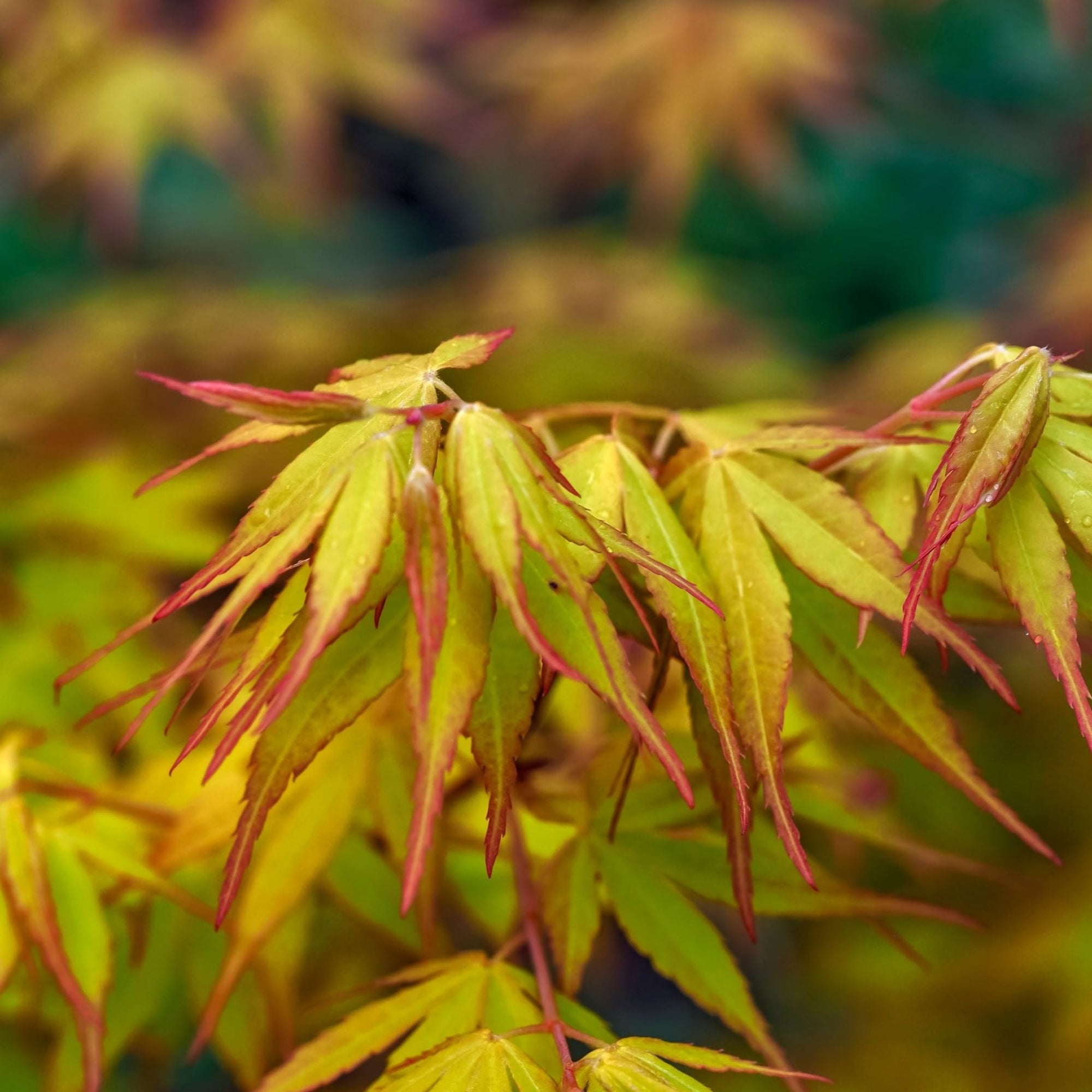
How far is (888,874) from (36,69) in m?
1.84

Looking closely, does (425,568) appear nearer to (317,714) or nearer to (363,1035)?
(317,714)

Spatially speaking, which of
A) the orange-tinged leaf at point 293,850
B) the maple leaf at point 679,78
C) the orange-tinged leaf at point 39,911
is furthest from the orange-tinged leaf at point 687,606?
the maple leaf at point 679,78

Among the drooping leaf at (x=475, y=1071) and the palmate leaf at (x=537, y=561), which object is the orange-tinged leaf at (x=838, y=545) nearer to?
the palmate leaf at (x=537, y=561)

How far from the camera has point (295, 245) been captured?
314 cm

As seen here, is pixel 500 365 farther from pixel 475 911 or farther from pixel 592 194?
pixel 592 194

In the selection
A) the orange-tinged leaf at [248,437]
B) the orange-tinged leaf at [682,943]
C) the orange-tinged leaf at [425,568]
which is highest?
the orange-tinged leaf at [248,437]

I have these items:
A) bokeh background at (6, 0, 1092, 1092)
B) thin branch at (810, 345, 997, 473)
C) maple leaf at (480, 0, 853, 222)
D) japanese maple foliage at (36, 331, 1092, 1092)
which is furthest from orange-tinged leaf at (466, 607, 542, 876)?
maple leaf at (480, 0, 853, 222)

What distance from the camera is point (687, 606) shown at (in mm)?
466

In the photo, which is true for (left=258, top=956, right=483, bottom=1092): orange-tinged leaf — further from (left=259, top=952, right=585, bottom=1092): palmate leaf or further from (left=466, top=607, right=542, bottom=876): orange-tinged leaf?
(left=466, top=607, right=542, bottom=876): orange-tinged leaf

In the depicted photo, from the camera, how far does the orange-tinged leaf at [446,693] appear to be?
39 centimetres

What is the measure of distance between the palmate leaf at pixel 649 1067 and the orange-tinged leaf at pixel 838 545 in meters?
0.18

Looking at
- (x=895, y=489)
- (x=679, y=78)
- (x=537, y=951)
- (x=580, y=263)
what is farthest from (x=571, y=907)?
(x=679, y=78)

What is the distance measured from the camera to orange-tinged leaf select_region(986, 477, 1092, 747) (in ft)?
1.40

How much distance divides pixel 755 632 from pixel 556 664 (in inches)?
4.9
